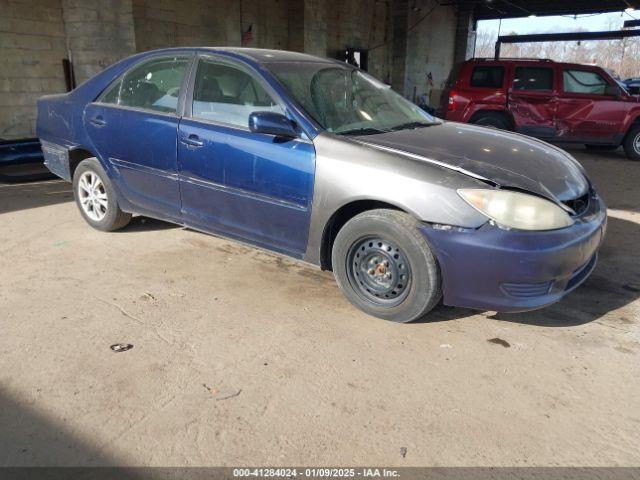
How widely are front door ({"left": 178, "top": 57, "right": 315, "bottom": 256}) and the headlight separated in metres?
1.03

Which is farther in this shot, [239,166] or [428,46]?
[428,46]

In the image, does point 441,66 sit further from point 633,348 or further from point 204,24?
point 633,348

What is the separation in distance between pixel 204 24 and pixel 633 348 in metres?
12.4

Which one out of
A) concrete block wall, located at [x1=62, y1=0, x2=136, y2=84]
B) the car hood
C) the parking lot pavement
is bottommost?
the parking lot pavement

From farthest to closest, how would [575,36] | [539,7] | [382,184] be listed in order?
[575,36]
[539,7]
[382,184]

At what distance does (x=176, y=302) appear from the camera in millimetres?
3584

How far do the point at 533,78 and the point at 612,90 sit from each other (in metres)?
1.43

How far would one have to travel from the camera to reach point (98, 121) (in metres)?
4.49

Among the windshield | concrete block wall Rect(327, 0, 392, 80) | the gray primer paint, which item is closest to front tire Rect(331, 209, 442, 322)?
the gray primer paint

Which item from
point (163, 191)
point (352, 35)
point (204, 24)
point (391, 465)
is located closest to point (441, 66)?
point (352, 35)

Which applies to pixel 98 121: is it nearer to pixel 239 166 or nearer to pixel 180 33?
pixel 239 166

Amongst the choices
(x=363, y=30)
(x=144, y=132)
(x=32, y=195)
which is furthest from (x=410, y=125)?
(x=363, y=30)

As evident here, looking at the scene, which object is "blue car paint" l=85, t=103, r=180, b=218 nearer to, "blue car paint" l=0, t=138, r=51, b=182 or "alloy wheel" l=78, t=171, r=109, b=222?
"alloy wheel" l=78, t=171, r=109, b=222

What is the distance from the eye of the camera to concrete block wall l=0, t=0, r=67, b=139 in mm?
9055
